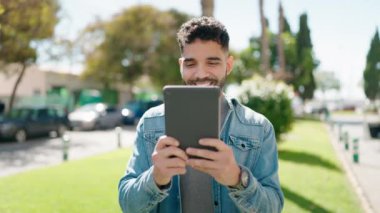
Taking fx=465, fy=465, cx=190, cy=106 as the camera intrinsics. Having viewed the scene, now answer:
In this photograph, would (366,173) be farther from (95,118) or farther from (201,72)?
(95,118)

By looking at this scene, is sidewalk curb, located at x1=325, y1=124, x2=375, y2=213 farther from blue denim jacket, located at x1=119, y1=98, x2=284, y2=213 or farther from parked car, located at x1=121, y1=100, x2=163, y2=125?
parked car, located at x1=121, y1=100, x2=163, y2=125

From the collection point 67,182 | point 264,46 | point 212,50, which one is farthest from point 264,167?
point 264,46

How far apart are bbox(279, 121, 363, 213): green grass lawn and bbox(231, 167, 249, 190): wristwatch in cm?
553

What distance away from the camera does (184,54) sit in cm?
189

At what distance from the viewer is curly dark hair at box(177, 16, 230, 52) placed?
6.10 ft

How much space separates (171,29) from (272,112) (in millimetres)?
24805

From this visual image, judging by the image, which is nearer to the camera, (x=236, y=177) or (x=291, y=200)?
(x=236, y=177)

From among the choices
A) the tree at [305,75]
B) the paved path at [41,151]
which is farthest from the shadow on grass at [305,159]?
the tree at [305,75]

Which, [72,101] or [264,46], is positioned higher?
[264,46]

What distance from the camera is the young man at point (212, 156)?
1545 millimetres

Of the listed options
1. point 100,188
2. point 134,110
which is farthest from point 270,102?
point 134,110

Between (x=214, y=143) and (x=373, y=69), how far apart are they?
27.1 ft

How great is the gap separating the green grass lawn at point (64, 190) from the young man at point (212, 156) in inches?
199

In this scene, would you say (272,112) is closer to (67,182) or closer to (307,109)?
(67,182)
